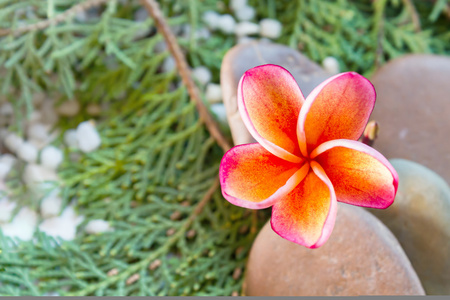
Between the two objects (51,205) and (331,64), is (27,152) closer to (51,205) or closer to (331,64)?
(51,205)

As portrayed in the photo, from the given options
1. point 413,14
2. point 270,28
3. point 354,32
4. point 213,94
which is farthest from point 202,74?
point 413,14

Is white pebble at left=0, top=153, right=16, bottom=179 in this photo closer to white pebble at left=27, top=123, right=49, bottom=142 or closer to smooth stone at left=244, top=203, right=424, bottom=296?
white pebble at left=27, top=123, right=49, bottom=142

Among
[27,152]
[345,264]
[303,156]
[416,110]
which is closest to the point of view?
[303,156]

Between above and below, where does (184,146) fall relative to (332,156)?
below

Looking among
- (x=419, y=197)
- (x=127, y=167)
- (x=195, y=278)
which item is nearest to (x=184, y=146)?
(x=127, y=167)

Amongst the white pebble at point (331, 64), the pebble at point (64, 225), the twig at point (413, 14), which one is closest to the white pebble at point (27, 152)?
the pebble at point (64, 225)

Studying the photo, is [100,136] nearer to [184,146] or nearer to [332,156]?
[184,146]

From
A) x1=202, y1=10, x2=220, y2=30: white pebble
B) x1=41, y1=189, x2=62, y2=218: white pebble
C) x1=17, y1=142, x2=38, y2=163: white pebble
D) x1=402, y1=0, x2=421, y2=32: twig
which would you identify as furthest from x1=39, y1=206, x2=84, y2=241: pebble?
x1=402, y1=0, x2=421, y2=32: twig
